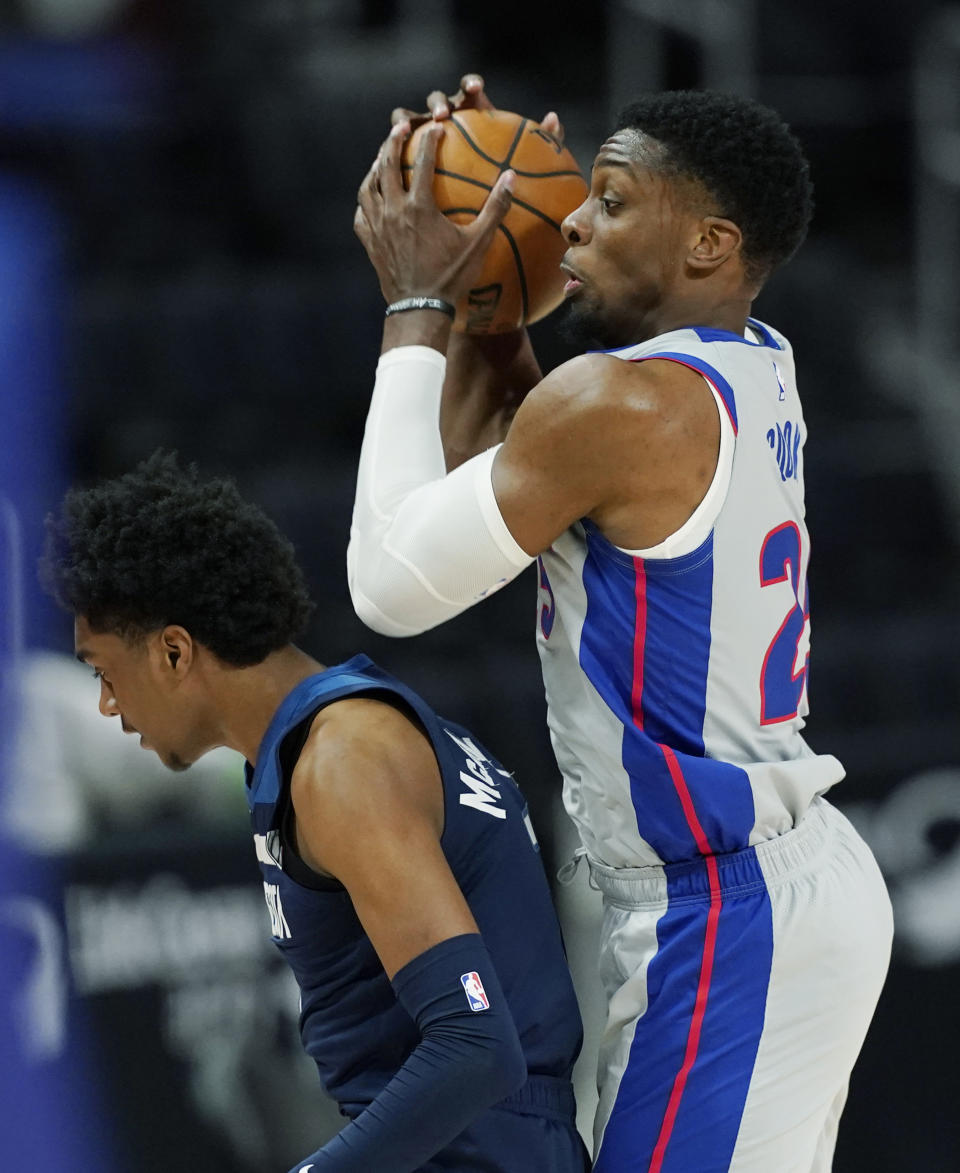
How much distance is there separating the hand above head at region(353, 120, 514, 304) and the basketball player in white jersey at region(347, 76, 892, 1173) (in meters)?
0.03

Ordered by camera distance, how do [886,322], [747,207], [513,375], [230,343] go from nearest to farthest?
1. [747,207]
2. [513,375]
3. [230,343]
4. [886,322]

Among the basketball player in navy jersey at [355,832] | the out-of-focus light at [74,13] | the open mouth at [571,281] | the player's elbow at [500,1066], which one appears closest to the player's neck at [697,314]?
the open mouth at [571,281]

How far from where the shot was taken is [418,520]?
2.26 meters

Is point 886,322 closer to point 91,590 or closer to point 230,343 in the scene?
point 230,343

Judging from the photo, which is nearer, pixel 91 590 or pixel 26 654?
pixel 91 590

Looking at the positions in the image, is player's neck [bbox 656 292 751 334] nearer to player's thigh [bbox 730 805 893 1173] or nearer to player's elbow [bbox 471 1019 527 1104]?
player's thigh [bbox 730 805 893 1173]

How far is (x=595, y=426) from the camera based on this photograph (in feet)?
7.18

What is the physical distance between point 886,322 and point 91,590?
20.6ft

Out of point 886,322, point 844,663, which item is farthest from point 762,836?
point 886,322

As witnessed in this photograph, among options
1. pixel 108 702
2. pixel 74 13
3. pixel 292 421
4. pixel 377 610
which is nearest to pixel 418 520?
pixel 377 610

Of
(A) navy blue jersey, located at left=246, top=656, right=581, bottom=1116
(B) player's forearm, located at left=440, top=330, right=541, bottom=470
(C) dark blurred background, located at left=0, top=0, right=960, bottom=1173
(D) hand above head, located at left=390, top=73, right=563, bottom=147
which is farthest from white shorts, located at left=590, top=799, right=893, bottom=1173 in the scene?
(C) dark blurred background, located at left=0, top=0, right=960, bottom=1173

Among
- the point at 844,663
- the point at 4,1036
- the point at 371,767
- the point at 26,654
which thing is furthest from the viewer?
the point at 844,663

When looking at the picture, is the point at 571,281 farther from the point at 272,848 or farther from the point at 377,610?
the point at 272,848

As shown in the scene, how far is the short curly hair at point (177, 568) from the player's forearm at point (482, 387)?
61 centimetres
